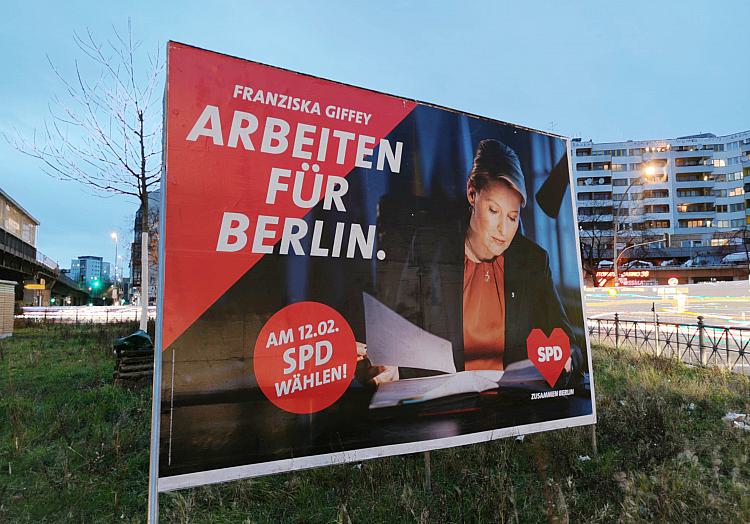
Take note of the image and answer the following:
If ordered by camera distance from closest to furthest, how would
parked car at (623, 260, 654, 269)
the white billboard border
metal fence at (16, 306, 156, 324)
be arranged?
the white billboard border
metal fence at (16, 306, 156, 324)
parked car at (623, 260, 654, 269)

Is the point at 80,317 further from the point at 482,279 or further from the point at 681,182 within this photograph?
the point at 681,182

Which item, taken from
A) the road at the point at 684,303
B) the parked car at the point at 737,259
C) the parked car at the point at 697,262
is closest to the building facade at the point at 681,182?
the parked car at the point at 697,262

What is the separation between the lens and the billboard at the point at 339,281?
3230 mm

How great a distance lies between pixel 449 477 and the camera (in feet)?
14.8

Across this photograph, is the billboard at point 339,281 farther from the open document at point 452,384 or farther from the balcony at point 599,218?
the balcony at point 599,218

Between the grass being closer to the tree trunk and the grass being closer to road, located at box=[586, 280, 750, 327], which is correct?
the tree trunk

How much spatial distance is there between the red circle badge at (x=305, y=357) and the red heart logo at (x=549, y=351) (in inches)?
87.4

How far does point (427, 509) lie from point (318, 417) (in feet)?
4.17

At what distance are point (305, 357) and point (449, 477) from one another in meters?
2.26

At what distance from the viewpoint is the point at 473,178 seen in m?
4.57

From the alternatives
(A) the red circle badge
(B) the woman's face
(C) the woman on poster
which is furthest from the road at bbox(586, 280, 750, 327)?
(A) the red circle badge

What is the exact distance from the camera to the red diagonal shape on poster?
3.19 meters

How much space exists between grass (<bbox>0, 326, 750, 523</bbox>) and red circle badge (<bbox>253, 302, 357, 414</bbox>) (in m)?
0.98

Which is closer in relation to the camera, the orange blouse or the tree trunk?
the orange blouse
